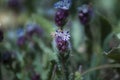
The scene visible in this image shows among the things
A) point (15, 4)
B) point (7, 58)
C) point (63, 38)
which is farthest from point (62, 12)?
point (15, 4)

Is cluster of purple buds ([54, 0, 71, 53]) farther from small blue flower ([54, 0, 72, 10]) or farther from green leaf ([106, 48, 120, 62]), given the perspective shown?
green leaf ([106, 48, 120, 62])

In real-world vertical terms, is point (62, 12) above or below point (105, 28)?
below

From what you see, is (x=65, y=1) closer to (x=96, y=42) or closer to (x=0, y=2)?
(x=96, y=42)

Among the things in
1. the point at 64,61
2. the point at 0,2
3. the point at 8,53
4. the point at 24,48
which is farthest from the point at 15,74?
the point at 0,2

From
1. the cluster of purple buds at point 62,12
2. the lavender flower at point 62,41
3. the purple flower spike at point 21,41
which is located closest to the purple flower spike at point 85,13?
the cluster of purple buds at point 62,12

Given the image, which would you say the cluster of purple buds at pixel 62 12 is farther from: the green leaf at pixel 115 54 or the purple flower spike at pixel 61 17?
the green leaf at pixel 115 54

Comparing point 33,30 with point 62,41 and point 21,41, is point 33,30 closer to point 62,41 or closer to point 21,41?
point 21,41
